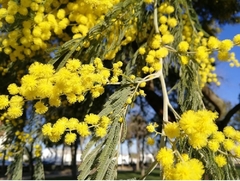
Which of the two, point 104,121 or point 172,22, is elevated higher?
point 172,22

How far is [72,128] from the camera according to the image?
3.83ft

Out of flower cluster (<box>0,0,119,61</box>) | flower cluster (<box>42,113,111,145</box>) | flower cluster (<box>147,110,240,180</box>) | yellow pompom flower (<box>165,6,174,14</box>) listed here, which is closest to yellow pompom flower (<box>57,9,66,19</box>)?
flower cluster (<box>0,0,119,61</box>)

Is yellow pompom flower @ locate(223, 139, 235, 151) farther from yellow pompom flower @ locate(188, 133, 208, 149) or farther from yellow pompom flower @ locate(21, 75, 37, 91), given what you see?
yellow pompom flower @ locate(21, 75, 37, 91)

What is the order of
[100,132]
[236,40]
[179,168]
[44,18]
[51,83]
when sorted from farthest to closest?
→ 1. [44,18]
2. [236,40]
3. [100,132]
4. [51,83]
5. [179,168]

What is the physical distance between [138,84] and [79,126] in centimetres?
52

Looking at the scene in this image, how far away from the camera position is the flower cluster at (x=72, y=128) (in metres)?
1.13

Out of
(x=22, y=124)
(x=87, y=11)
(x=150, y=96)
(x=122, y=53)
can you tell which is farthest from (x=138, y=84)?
(x=150, y=96)

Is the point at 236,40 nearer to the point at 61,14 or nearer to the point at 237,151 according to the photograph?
the point at 237,151

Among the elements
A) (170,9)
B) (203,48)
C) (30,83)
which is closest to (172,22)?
(170,9)

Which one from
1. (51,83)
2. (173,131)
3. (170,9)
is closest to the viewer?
(173,131)

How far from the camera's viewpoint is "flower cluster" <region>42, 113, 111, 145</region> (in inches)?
44.6

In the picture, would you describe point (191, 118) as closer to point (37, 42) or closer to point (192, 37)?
point (37, 42)

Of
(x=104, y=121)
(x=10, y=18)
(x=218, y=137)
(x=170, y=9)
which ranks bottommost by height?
(x=218, y=137)

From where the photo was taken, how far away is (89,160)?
1.29 meters
